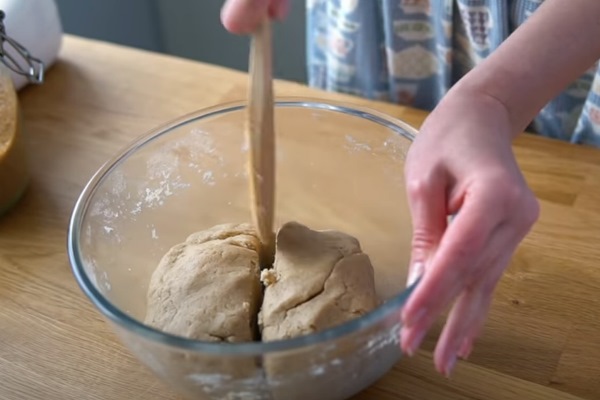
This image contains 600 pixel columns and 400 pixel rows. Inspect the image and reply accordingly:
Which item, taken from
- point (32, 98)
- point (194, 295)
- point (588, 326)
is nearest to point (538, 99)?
point (588, 326)

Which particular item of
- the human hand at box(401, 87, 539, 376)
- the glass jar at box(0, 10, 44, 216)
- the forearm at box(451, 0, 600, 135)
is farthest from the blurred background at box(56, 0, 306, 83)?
the human hand at box(401, 87, 539, 376)

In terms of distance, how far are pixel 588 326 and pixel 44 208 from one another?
545 millimetres

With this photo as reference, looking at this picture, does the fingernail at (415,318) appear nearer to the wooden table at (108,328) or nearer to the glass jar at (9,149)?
the wooden table at (108,328)

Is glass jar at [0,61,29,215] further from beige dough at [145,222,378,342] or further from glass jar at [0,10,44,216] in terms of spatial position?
beige dough at [145,222,378,342]

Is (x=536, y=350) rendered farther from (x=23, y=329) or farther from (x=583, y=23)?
(x=23, y=329)

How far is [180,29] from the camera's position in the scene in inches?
69.3

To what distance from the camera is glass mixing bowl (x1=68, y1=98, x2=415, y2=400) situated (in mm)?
487

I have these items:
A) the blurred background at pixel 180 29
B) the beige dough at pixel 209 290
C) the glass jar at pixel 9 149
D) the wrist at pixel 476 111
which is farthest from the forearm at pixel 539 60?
the blurred background at pixel 180 29

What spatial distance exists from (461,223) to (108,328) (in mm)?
349

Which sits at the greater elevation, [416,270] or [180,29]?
[416,270]

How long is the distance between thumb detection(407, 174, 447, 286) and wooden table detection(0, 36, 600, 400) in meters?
0.14

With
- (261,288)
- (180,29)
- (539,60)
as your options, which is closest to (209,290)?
(261,288)

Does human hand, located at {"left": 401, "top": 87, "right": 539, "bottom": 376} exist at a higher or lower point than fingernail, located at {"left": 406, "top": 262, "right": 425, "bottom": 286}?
higher

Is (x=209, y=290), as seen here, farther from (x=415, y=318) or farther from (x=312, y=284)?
(x=415, y=318)
